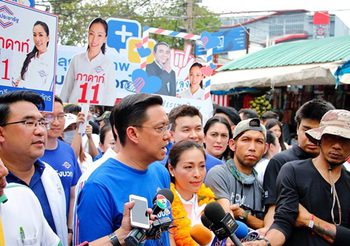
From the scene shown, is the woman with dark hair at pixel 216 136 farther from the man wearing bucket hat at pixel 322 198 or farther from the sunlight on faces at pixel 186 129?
the man wearing bucket hat at pixel 322 198

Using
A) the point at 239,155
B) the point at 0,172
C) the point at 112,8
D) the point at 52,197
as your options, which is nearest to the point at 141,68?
the point at 239,155

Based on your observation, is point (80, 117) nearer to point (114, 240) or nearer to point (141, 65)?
point (141, 65)

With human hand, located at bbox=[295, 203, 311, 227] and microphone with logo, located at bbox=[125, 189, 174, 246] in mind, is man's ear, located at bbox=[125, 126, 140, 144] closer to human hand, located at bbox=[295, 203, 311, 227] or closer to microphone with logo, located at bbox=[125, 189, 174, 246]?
microphone with logo, located at bbox=[125, 189, 174, 246]

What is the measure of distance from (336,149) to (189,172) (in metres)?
1.10

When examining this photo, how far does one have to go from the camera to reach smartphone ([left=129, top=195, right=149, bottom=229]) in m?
2.74

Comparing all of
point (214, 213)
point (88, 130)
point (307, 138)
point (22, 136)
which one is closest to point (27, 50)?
point (22, 136)

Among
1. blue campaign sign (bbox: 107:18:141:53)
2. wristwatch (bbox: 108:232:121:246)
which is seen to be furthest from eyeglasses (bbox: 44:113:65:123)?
wristwatch (bbox: 108:232:121:246)

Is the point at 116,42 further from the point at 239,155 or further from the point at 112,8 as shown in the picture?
the point at 112,8

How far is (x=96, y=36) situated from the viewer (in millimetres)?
6750

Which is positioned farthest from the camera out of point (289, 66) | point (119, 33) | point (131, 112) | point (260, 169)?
point (289, 66)

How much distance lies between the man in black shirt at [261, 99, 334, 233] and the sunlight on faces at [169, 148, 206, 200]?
0.58m

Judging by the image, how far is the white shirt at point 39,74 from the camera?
471 centimetres

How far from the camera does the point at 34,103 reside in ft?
12.7

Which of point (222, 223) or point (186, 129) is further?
point (186, 129)
